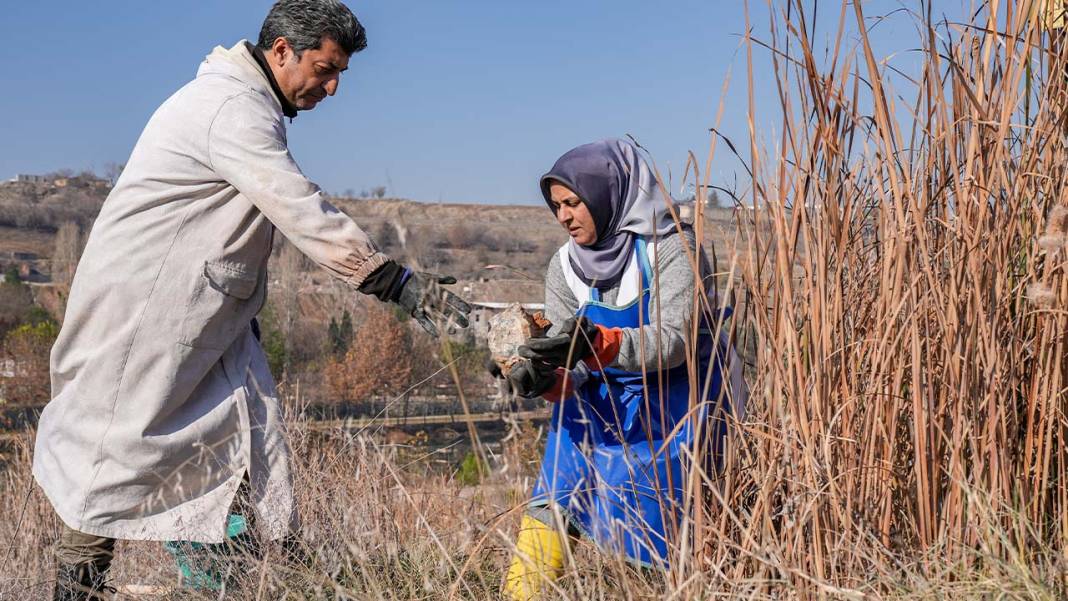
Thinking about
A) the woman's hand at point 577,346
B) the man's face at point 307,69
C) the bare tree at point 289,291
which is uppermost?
the man's face at point 307,69

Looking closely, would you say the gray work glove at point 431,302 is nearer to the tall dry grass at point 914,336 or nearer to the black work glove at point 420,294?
the black work glove at point 420,294

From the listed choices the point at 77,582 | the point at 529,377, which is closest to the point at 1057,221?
the point at 529,377

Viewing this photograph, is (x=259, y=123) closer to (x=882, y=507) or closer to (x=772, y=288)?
(x=772, y=288)

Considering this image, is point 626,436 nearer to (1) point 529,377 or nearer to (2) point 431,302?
(1) point 529,377

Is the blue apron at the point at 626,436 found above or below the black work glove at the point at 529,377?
below

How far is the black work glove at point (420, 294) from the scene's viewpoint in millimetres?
2432

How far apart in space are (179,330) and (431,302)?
0.63m

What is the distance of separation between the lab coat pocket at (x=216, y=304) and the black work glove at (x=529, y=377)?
74 cm

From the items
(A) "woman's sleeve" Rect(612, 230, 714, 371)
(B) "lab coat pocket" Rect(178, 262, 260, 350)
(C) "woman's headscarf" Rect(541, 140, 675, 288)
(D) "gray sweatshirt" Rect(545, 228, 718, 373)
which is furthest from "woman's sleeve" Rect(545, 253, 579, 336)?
(B) "lab coat pocket" Rect(178, 262, 260, 350)

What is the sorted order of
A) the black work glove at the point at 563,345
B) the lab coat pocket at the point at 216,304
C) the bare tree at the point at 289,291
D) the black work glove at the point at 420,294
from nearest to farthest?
the black work glove at the point at 563,345 → the black work glove at the point at 420,294 → the lab coat pocket at the point at 216,304 → the bare tree at the point at 289,291

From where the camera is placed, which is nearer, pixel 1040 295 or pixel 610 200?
pixel 1040 295

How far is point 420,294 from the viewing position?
8.09 feet

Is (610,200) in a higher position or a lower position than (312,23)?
lower

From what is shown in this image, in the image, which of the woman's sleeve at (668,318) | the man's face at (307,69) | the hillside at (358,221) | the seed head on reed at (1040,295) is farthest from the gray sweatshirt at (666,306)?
the hillside at (358,221)
